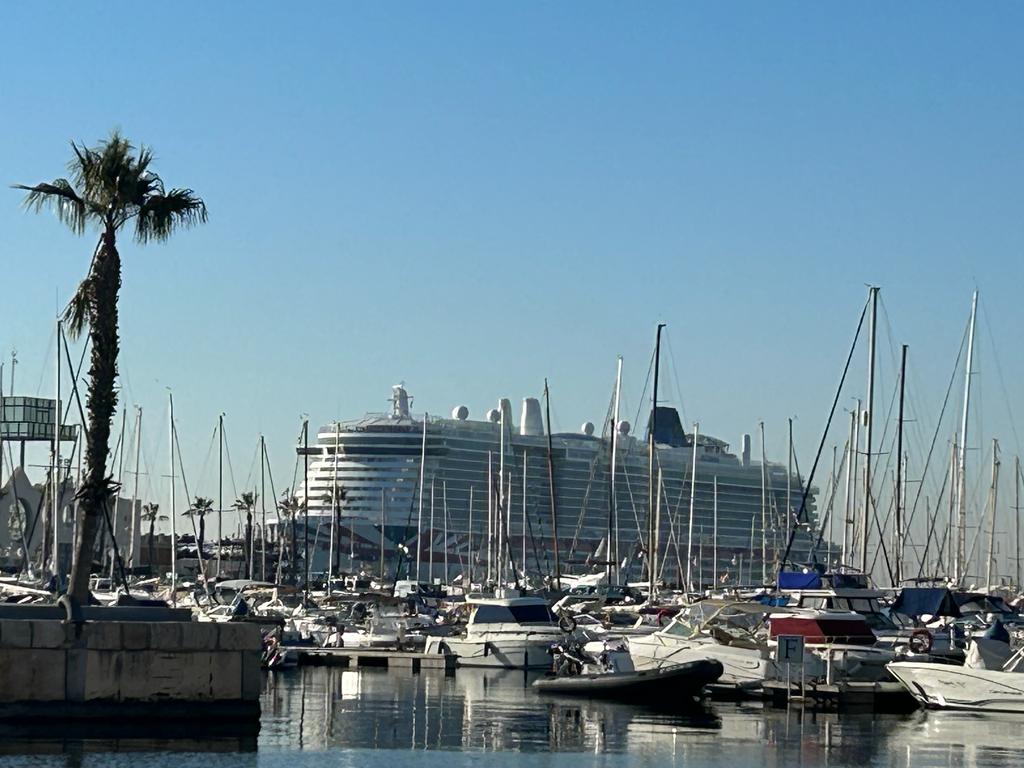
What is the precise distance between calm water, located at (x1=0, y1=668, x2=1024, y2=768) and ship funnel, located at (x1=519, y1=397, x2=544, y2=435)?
99572mm

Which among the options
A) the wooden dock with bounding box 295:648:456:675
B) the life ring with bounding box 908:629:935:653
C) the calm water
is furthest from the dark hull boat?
the wooden dock with bounding box 295:648:456:675

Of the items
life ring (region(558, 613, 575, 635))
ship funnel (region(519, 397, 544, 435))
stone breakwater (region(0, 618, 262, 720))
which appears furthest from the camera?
Result: ship funnel (region(519, 397, 544, 435))

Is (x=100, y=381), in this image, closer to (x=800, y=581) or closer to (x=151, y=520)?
(x=800, y=581)

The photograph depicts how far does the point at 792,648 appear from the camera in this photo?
3275 centimetres

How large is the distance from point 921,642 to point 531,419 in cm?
9982

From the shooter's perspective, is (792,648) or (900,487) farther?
(900,487)

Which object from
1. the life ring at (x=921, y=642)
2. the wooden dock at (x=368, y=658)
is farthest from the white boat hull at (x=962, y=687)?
the wooden dock at (x=368, y=658)

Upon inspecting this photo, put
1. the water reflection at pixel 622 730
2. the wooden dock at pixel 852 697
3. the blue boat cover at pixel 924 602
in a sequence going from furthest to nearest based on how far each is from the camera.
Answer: the blue boat cover at pixel 924 602 < the wooden dock at pixel 852 697 < the water reflection at pixel 622 730

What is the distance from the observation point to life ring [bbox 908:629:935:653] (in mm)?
35781

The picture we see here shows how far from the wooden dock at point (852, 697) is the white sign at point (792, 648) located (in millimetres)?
692

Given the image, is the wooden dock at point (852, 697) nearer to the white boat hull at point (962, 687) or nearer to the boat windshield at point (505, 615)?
the white boat hull at point (962, 687)

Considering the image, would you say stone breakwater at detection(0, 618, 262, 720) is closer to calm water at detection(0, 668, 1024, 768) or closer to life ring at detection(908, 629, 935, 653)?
calm water at detection(0, 668, 1024, 768)

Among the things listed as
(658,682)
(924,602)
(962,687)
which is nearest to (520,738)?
(658,682)

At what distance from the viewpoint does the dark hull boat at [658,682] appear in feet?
105
